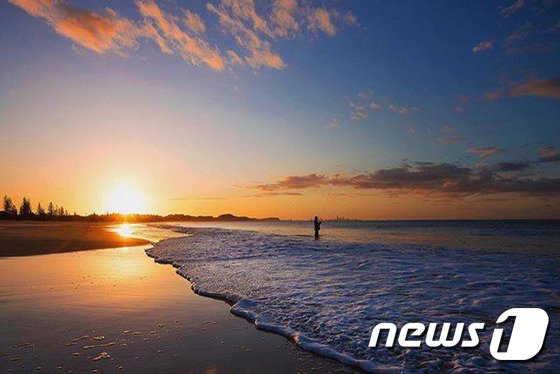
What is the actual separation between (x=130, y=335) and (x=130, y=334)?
6cm

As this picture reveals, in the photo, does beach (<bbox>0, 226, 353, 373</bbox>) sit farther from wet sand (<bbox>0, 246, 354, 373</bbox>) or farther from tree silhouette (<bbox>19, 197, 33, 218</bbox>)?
tree silhouette (<bbox>19, 197, 33, 218</bbox>)

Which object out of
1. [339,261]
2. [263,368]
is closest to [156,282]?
[263,368]

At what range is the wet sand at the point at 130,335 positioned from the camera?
Result: 568 centimetres

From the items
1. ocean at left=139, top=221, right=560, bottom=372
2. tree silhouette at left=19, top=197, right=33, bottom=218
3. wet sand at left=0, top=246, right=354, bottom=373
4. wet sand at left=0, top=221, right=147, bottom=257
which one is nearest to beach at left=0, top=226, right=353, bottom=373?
wet sand at left=0, top=246, right=354, bottom=373

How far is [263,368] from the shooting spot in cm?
564

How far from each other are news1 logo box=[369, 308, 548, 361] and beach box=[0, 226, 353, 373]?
202 centimetres

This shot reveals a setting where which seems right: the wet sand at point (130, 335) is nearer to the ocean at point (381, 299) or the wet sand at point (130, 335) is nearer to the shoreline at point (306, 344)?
the shoreline at point (306, 344)

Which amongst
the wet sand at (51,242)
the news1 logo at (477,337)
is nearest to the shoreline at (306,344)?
the news1 logo at (477,337)

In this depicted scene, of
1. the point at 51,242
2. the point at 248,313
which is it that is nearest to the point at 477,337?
the point at 248,313

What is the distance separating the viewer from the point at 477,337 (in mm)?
7359

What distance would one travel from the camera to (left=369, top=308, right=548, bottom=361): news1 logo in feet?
21.8

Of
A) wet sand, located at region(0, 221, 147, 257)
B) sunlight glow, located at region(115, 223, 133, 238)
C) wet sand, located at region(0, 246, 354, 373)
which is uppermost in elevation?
wet sand, located at region(0, 246, 354, 373)

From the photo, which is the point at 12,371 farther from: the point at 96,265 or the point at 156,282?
the point at 96,265

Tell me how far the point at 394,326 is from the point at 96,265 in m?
15.4
